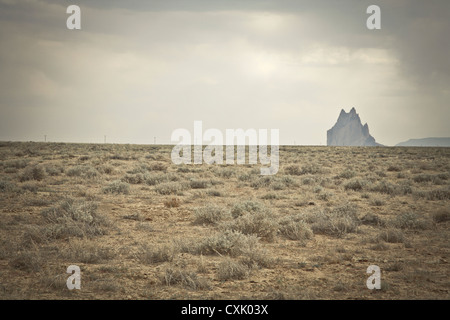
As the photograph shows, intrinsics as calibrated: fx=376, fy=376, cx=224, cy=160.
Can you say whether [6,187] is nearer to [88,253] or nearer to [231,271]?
[88,253]

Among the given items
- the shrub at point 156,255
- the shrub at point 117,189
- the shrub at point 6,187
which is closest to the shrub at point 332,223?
the shrub at point 156,255

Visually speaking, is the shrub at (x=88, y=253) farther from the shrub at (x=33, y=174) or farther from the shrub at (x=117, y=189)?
the shrub at (x=33, y=174)

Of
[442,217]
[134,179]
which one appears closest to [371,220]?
[442,217]

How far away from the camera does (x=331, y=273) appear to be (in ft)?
26.7

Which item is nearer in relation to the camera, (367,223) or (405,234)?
(405,234)

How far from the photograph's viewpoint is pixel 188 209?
15.5m

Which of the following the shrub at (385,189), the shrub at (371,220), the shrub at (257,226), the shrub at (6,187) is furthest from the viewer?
the shrub at (385,189)

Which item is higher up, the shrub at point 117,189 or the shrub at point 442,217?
the shrub at point 117,189

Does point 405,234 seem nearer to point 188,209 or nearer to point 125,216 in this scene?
point 188,209

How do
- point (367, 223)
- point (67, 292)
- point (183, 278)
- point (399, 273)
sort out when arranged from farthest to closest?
point (367, 223)
point (399, 273)
point (183, 278)
point (67, 292)

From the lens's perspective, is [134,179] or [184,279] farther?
[134,179]

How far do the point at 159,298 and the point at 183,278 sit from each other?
0.74 m
